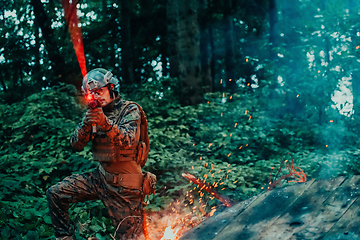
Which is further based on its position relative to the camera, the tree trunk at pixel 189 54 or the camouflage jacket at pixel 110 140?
the tree trunk at pixel 189 54

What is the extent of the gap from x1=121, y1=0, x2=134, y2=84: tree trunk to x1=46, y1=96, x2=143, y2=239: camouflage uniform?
9.75m

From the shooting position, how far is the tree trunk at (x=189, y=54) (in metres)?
9.36

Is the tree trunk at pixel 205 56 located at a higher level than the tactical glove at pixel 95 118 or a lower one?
higher

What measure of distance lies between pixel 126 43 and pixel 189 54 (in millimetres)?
4191

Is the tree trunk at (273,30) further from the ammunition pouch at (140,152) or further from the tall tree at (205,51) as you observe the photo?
the ammunition pouch at (140,152)

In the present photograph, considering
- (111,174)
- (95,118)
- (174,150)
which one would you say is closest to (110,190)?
(111,174)

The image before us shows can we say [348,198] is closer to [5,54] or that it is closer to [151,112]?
[151,112]

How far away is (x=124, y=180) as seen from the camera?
10.8 ft

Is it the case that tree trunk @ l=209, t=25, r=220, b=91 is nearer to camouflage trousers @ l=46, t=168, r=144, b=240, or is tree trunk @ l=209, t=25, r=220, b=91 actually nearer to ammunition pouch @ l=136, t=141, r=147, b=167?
ammunition pouch @ l=136, t=141, r=147, b=167

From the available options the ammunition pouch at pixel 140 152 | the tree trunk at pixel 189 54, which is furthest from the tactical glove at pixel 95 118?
the tree trunk at pixel 189 54

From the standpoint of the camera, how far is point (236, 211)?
2918 mm

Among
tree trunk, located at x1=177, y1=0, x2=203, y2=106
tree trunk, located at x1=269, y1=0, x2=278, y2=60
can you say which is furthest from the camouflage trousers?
tree trunk, located at x1=269, y1=0, x2=278, y2=60

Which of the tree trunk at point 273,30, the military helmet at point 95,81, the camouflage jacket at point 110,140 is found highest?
the tree trunk at point 273,30

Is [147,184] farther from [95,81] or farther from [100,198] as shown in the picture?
[95,81]
